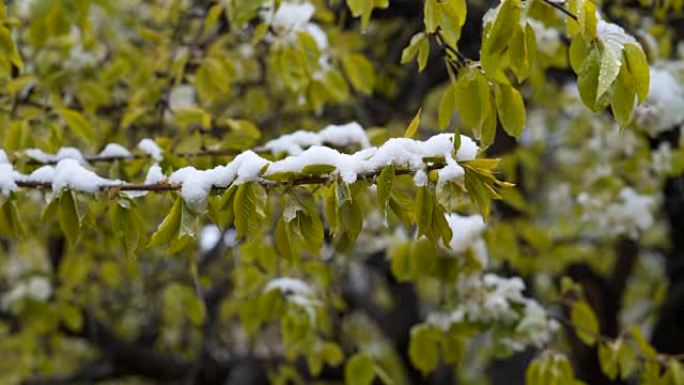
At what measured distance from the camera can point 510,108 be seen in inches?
52.8

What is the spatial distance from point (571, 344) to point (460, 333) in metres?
1.90

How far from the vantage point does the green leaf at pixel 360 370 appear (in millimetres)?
2225

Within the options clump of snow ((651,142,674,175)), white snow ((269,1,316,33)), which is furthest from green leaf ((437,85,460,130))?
clump of snow ((651,142,674,175))

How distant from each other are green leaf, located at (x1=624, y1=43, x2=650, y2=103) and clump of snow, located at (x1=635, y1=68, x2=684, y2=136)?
96 cm

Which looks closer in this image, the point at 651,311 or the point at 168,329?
the point at 651,311

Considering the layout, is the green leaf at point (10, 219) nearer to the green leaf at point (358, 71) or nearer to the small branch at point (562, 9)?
the small branch at point (562, 9)

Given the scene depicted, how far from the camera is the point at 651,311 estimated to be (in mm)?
3543

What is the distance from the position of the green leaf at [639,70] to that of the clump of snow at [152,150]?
1064 mm

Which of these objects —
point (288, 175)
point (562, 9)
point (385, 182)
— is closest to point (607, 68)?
point (562, 9)

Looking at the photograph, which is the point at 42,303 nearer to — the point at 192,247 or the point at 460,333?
the point at 192,247

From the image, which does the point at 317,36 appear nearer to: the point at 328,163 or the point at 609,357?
the point at 328,163

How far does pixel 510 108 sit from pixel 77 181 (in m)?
0.76

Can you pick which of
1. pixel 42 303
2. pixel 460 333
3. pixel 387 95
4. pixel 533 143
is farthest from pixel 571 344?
pixel 42 303

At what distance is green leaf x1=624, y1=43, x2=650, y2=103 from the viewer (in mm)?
1185
